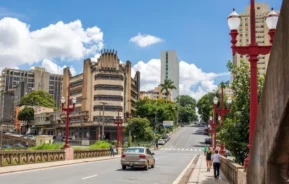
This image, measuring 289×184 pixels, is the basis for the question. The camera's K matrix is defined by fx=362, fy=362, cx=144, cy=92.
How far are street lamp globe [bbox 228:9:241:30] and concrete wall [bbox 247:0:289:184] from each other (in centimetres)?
454

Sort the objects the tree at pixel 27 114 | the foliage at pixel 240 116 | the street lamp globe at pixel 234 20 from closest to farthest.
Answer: the street lamp globe at pixel 234 20 → the foliage at pixel 240 116 → the tree at pixel 27 114

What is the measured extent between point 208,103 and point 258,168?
432ft

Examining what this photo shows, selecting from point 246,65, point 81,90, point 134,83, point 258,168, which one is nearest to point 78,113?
point 81,90

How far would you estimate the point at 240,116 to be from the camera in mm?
15867

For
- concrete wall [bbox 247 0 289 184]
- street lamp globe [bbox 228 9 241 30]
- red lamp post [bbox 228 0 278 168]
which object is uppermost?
street lamp globe [bbox 228 9 241 30]

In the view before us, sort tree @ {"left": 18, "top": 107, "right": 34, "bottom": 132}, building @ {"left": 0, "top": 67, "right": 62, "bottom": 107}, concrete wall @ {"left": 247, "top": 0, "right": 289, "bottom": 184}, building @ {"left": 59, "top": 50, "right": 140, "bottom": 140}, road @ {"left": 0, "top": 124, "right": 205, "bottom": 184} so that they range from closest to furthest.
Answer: concrete wall @ {"left": 247, "top": 0, "right": 289, "bottom": 184} → road @ {"left": 0, "top": 124, "right": 205, "bottom": 184} → building @ {"left": 59, "top": 50, "right": 140, "bottom": 140} → tree @ {"left": 18, "top": 107, "right": 34, "bottom": 132} → building @ {"left": 0, "top": 67, "right": 62, "bottom": 107}

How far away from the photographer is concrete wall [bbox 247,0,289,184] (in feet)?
16.5

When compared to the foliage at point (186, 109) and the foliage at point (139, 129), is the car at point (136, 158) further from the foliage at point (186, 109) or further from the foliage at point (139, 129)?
the foliage at point (186, 109)

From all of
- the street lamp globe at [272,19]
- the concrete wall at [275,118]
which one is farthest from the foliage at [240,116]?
the concrete wall at [275,118]

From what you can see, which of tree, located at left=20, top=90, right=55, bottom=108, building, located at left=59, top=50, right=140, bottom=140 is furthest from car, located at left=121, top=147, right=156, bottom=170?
tree, located at left=20, top=90, right=55, bottom=108

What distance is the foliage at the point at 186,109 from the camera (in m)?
186

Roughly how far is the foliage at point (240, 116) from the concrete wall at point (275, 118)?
8652 mm

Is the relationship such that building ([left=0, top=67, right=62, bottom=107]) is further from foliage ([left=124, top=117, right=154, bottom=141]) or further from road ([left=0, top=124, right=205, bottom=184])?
road ([left=0, top=124, right=205, bottom=184])

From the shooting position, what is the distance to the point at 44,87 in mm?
192125
